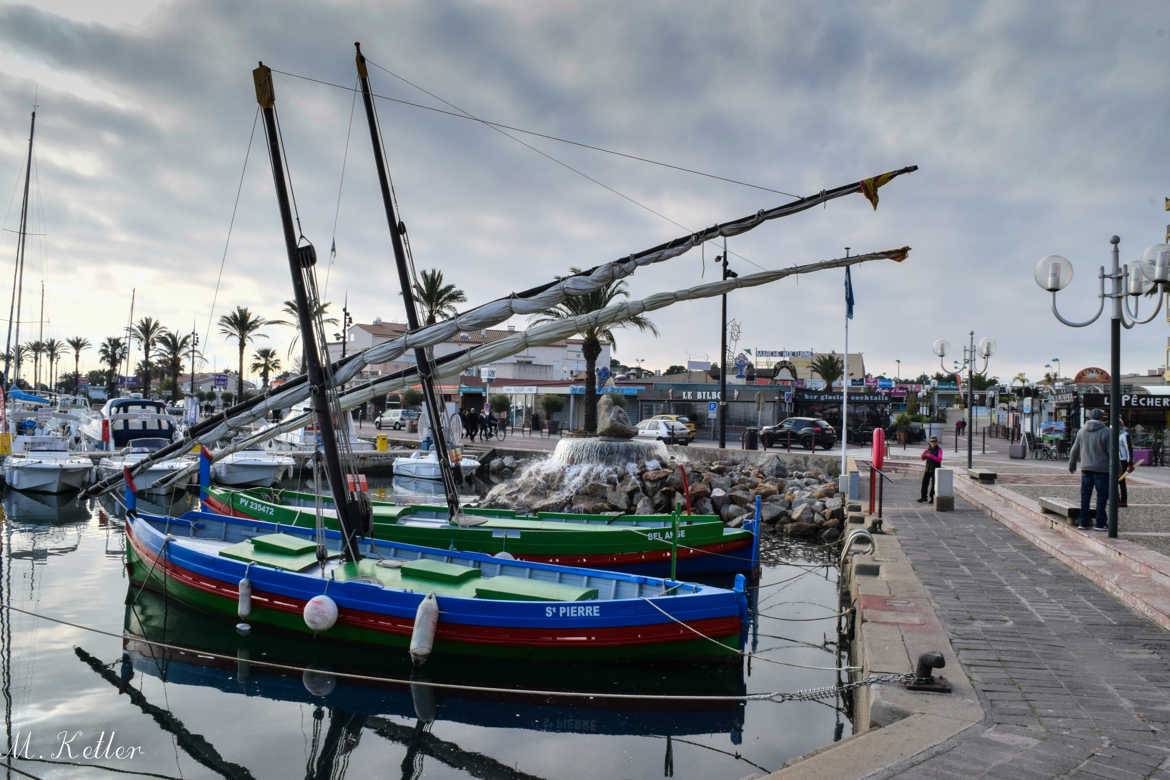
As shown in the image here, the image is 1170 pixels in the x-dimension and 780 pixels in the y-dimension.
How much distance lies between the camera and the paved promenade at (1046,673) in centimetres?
464

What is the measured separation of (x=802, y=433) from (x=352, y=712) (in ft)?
99.8

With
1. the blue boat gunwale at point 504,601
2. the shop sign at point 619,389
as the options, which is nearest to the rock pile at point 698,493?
the blue boat gunwale at point 504,601

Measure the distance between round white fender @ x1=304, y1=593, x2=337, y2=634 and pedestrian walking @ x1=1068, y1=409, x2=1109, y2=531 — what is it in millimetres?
11767

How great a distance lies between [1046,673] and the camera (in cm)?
620

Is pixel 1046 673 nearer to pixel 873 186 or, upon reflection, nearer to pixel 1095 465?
pixel 873 186

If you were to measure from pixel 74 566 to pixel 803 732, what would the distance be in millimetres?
17521

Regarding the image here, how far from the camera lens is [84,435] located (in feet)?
129

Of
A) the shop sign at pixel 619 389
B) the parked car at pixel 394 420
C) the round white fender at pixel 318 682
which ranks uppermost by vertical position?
the shop sign at pixel 619 389

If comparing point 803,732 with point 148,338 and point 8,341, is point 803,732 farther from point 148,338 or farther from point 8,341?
point 148,338

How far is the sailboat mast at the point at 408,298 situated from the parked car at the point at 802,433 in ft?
78.1

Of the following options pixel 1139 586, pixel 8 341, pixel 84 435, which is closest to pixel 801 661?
pixel 1139 586

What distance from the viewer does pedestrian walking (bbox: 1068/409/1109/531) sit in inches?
462

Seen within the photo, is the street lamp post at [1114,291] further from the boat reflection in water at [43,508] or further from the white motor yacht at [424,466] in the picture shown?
the boat reflection in water at [43,508]

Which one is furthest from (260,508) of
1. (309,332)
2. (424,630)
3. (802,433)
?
(802,433)
